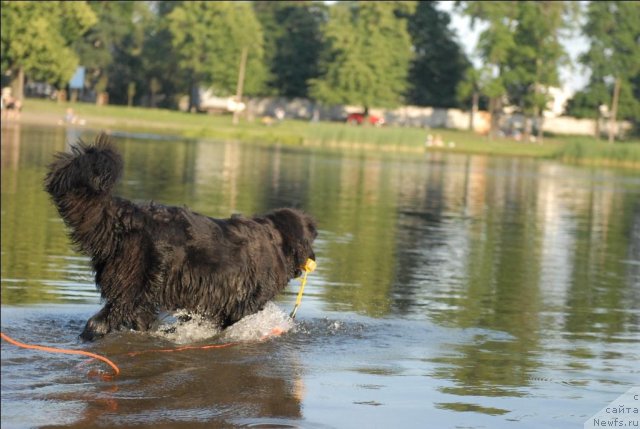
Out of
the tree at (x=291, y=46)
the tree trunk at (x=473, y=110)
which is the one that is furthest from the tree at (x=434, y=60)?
the tree at (x=291, y=46)

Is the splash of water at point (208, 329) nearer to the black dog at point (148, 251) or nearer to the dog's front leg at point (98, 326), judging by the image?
the black dog at point (148, 251)

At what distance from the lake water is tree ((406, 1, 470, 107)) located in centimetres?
7442

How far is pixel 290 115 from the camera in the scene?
98.4m

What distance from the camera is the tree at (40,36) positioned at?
65.3 m

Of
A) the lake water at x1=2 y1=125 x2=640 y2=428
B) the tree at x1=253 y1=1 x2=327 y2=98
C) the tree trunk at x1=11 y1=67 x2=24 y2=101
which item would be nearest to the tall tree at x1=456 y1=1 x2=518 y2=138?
Answer: the tree at x1=253 y1=1 x2=327 y2=98

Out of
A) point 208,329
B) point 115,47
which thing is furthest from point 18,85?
point 208,329

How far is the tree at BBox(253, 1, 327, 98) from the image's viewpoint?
9488 cm

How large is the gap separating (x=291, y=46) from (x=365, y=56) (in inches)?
415

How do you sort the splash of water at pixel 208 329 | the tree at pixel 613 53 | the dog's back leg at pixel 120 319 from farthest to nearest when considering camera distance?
the tree at pixel 613 53, the splash of water at pixel 208 329, the dog's back leg at pixel 120 319

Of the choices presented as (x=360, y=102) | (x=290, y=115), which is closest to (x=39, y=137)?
(x=360, y=102)

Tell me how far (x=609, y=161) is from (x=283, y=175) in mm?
31747

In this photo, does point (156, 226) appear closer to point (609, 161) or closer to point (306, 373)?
point (306, 373)

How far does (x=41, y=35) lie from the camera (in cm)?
6481

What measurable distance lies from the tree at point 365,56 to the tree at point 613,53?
14.4 m
